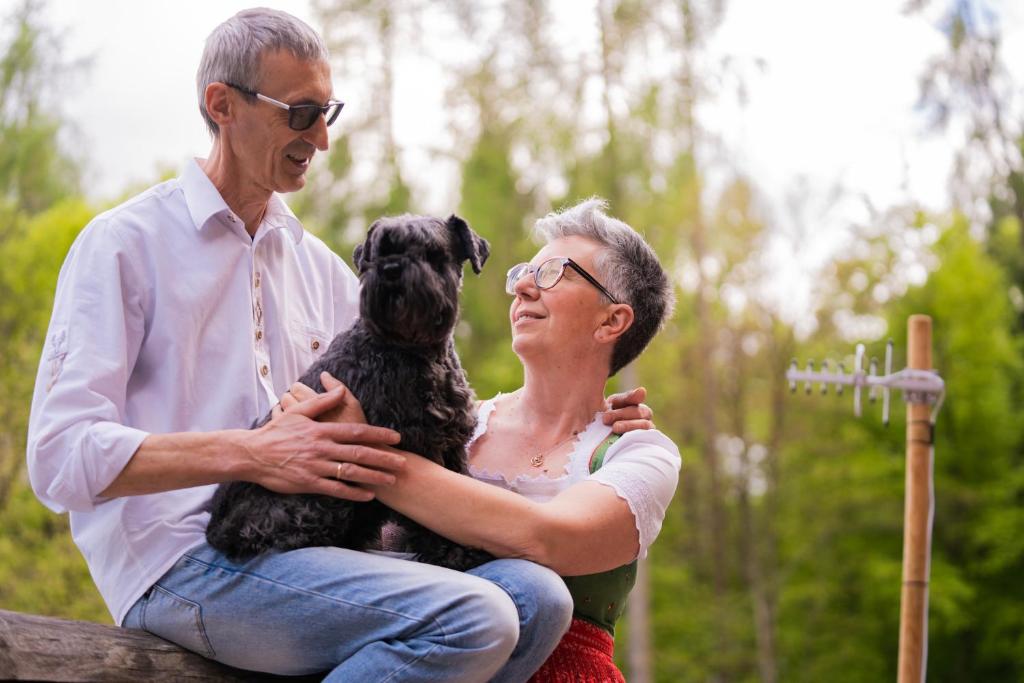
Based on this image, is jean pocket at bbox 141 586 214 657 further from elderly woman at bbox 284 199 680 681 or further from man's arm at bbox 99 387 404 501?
elderly woman at bbox 284 199 680 681

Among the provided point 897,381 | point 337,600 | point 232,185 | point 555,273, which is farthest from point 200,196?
point 897,381

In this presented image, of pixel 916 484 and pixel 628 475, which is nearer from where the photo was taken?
pixel 628 475

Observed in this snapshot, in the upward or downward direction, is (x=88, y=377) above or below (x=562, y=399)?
below

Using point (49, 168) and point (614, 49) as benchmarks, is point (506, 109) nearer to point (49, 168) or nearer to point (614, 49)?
point (614, 49)

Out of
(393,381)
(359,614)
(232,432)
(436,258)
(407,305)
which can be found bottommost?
(359,614)

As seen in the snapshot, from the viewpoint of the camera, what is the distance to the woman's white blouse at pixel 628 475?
2.75 metres

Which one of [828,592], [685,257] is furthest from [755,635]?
[685,257]

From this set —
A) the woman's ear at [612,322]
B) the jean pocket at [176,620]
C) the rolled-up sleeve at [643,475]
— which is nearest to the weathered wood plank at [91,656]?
the jean pocket at [176,620]

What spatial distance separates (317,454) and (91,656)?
677mm

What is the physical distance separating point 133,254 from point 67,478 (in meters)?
0.57

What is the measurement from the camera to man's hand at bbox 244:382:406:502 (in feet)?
7.92

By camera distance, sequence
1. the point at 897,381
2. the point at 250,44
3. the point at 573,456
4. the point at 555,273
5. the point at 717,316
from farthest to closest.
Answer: the point at 717,316
the point at 897,381
the point at 555,273
the point at 573,456
the point at 250,44

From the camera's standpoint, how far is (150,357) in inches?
106

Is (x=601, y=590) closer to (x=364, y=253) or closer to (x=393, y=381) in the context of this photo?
(x=393, y=381)
